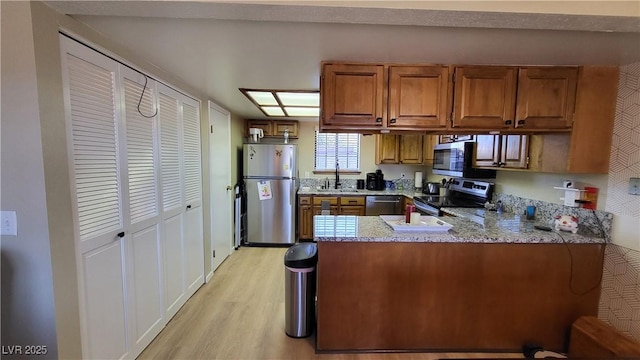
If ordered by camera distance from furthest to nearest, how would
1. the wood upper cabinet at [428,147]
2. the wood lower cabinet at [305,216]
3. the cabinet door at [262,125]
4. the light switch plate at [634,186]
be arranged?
the cabinet door at [262,125] < the wood lower cabinet at [305,216] < the wood upper cabinet at [428,147] < the light switch plate at [634,186]

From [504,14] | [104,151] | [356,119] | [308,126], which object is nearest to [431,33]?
[504,14]

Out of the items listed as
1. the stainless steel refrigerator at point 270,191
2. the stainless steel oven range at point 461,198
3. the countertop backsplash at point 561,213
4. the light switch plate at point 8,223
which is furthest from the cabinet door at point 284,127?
the light switch plate at point 8,223

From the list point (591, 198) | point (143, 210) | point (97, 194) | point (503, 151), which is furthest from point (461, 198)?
point (97, 194)

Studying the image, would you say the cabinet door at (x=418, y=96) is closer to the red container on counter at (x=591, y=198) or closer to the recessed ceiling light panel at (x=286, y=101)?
the recessed ceiling light panel at (x=286, y=101)

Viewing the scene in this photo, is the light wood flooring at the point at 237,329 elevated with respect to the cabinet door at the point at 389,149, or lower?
lower

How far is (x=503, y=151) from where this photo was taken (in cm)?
250

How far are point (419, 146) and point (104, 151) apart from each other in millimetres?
4028

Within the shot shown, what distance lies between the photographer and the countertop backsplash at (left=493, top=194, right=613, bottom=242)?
1969 mm

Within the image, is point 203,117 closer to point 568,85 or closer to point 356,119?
point 356,119

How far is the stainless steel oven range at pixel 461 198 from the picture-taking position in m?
3.05

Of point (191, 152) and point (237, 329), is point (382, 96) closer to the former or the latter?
point (191, 152)

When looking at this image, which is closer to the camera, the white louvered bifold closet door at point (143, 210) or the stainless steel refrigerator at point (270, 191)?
the white louvered bifold closet door at point (143, 210)

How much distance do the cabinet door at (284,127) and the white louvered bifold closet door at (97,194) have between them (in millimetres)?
2970

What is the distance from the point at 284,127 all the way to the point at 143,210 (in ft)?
9.69
